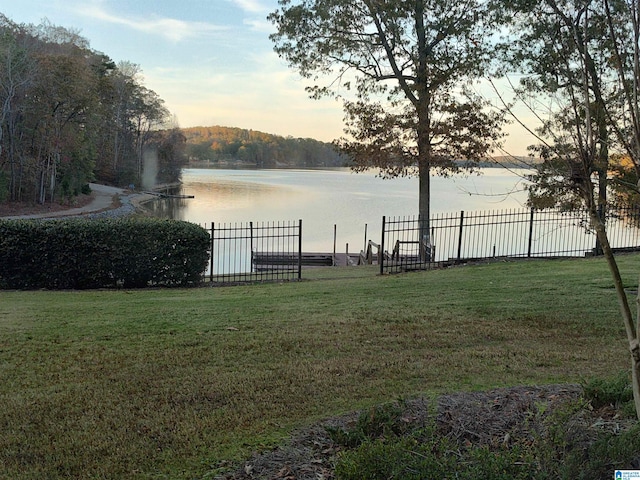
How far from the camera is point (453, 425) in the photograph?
3629 mm

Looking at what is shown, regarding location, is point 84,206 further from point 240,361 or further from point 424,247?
point 240,361

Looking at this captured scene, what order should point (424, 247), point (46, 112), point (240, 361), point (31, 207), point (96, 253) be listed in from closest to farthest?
point (240, 361) → point (96, 253) → point (424, 247) → point (46, 112) → point (31, 207)

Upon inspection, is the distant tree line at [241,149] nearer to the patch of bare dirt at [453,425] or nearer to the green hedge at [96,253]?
the green hedge at [96,253]

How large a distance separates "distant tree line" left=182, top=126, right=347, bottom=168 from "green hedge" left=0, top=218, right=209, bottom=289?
429 feet

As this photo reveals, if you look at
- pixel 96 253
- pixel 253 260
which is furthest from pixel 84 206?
pixel 96 253

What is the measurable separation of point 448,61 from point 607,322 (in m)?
11.6

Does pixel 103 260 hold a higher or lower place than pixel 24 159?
lower

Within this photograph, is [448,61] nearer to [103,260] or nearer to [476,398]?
[103,260]

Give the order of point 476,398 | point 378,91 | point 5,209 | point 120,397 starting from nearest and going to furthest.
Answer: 1. point 476,398
2. point 120,397
3. point 378,91
4. point 5,209

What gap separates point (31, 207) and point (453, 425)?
158 feet

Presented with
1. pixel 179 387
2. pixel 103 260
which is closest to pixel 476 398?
pixel 179 387

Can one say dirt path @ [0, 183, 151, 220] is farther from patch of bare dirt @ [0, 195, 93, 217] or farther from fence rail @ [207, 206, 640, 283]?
fence rail @ [207, 206, 640, 283]

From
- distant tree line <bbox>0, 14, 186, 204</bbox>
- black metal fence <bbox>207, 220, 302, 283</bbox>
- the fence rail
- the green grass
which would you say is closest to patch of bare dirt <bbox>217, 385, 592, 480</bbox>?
the green grass

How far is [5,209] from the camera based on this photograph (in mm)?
42125
